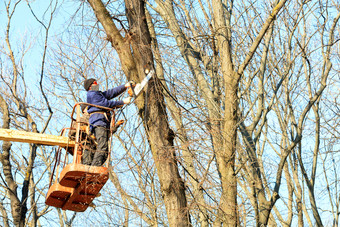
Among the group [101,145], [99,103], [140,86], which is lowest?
[101,145]

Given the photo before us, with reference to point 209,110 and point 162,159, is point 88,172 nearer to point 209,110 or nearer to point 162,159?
point 162,159

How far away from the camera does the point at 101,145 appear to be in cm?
665

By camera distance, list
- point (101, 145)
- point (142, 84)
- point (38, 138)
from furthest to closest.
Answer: point (38, 138)
point (101, 145)
point (142, 84)

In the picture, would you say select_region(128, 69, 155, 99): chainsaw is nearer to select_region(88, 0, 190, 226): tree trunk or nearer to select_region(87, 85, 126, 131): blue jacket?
select_region(88, 0, 190, 226): tree trunk

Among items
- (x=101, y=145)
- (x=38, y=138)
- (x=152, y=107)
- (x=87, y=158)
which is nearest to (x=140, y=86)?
(x=152, y=107)

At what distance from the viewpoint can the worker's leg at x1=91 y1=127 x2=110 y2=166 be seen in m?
6.56

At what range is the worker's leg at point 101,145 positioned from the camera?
6.56m

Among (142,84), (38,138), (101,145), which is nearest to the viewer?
(142,84)

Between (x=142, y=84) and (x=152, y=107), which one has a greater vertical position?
(x=142, y=84)

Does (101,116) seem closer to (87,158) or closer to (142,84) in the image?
(87,158)

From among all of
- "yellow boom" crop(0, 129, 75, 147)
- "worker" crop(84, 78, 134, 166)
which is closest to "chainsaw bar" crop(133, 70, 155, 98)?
"worker" crop(84, 78, 134, 166)

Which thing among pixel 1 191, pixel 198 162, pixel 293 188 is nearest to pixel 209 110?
pixel 198 162

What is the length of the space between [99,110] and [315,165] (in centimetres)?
544

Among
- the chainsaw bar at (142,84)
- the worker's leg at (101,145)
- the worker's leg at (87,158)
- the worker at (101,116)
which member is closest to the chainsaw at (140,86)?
the chainsaw bar at (142,84)
